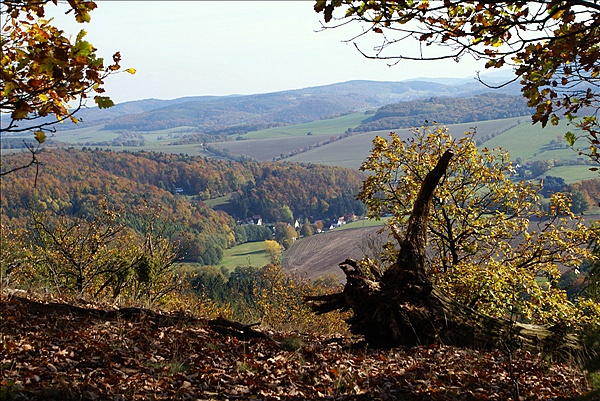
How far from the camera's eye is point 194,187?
154 metres

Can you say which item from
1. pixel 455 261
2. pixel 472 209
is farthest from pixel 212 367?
pixel 472 209

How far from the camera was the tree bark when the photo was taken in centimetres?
816

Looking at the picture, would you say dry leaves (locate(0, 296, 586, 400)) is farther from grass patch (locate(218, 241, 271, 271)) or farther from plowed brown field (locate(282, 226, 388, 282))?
grass patch (locate(218, 241, 271, 271))

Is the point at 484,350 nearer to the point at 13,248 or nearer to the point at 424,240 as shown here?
the point at 424,240

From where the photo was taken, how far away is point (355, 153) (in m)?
187

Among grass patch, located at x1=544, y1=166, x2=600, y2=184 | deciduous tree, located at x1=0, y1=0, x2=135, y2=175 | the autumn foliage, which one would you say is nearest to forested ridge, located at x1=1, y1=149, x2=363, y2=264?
grass patch, located at x1=544, y1=166, x2=600, y2=184

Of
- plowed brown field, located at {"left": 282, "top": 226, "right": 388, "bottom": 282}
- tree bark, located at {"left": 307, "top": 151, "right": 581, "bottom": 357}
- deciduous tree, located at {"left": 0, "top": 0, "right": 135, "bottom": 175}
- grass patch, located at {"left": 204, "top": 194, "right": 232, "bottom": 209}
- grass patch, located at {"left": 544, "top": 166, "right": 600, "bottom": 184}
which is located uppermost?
deciduous tree, located at {"left": 0, "top": 0, "right": 135, "bottom": 175}

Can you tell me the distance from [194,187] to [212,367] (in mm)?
151252

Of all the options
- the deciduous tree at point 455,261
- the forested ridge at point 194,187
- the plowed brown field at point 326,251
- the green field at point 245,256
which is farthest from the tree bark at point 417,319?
the forested ridge at point 194,187

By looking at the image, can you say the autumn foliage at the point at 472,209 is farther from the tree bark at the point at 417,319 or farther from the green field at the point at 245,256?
the green field at the point at 245,256

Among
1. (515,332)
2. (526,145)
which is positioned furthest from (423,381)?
(526,145)

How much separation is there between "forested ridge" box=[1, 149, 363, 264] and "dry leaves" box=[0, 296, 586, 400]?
84366mm

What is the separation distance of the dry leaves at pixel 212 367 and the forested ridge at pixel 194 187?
84366 mm

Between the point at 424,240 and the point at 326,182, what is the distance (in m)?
135
